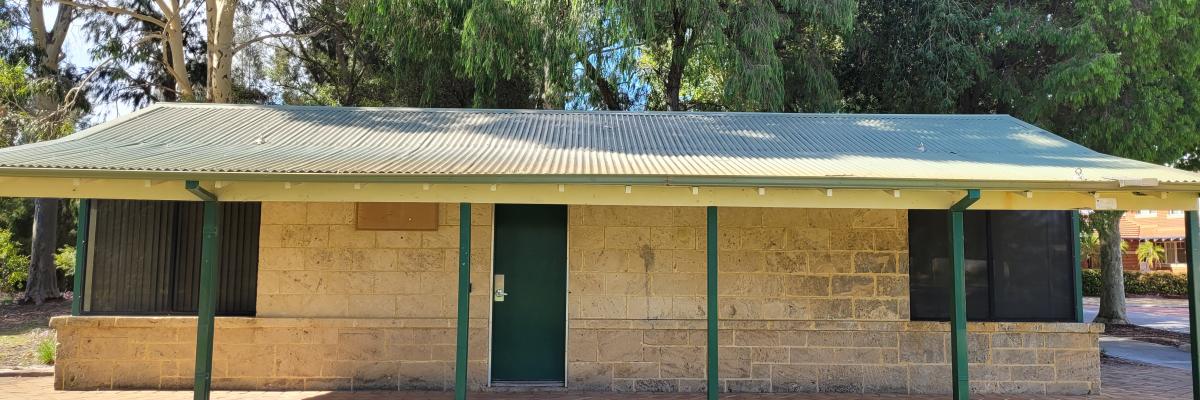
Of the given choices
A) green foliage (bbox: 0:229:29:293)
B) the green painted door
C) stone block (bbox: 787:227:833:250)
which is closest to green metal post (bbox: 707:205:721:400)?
stone block (bbox: 787:227:833:250)

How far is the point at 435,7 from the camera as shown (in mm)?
13844

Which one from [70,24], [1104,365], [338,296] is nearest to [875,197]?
[338,296]

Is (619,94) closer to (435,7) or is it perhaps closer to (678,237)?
(435,7)

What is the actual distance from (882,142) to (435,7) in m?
8.80

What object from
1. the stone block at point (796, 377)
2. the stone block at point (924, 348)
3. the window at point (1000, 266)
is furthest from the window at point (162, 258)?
the window at point (1000, 266)

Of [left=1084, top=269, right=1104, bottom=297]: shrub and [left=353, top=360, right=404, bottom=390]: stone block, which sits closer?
[left=353, top=360, right=404, bottom=390]: stone block

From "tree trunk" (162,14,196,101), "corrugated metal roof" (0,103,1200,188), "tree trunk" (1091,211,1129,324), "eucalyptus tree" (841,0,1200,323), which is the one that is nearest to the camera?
"corrugated metal roof" (0,103,1200,188)

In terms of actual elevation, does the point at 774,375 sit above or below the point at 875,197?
below

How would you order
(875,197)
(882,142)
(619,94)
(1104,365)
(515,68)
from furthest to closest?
1. (619,94)
2. (515,68)
3. (1104,365)
4. (882,142)
5. (875,197)

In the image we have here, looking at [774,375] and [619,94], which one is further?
[619,94]

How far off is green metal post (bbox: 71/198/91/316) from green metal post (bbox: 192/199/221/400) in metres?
2.56

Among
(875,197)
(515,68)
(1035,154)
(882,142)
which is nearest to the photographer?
(875,197)

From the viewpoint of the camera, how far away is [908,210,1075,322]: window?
8.21 metres

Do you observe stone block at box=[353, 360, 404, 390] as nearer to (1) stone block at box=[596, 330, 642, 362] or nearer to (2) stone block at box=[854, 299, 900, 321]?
(1) stone block at box=[596, 330, 642, 362]
